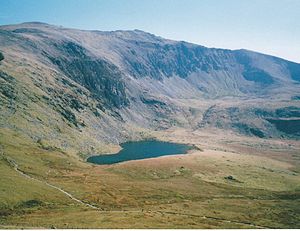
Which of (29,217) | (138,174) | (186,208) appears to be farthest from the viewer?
(138,174)

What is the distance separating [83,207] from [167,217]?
2824 cm

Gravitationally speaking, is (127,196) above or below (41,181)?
below

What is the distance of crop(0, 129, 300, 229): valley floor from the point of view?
347 ft

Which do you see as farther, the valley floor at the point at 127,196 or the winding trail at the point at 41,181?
the winding trail at the point at 41,181

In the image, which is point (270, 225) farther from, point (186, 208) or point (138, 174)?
point (138, 174)

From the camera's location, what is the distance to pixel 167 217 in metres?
112

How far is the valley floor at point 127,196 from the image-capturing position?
10588 centimetres

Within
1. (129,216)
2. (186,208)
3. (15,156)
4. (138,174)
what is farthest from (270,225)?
(15,156)

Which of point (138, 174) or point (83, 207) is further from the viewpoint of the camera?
point (138, 174)

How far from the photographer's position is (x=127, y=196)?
142125 mm

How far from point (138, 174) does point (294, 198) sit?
73.8 m

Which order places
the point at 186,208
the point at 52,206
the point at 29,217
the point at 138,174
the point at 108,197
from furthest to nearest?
the point at 138,174 → the point at 108,197 → the point at 186,208 → the point at 52,206 → the point at 29,217

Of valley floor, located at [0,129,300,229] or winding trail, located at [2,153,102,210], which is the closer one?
valley floor, located at [0,129,300,229]

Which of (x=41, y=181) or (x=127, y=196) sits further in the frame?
(x=41, y=181)
